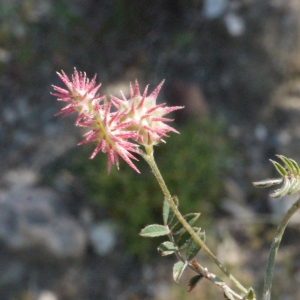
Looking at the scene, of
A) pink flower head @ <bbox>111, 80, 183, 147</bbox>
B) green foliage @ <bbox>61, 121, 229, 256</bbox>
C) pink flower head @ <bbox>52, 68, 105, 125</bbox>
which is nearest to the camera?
pink flower head @ <bbox>52, 68, 105, 125</bbox>

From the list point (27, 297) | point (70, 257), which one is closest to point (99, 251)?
point (70, 257)

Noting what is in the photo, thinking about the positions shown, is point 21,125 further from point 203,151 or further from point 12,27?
point 203,151

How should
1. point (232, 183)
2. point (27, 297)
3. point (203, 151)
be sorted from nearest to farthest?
1. point (27, 297)
2. point (203, 151)
3. point (232, 183)

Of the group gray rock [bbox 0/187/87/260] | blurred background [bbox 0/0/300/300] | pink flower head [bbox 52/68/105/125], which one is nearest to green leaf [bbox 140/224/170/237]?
pink flower head [bbox 52/68/105/125]

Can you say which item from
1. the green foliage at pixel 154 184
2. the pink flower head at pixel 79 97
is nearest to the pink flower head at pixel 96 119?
the pink flower head at pixel 79 97

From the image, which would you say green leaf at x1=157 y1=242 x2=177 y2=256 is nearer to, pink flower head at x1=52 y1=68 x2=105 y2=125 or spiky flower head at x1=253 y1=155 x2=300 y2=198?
spiky flower head at x1=253 y1=155 x2=300 y2=198

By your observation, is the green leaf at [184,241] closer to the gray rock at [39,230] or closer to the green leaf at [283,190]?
the green leaf at [283,190]
